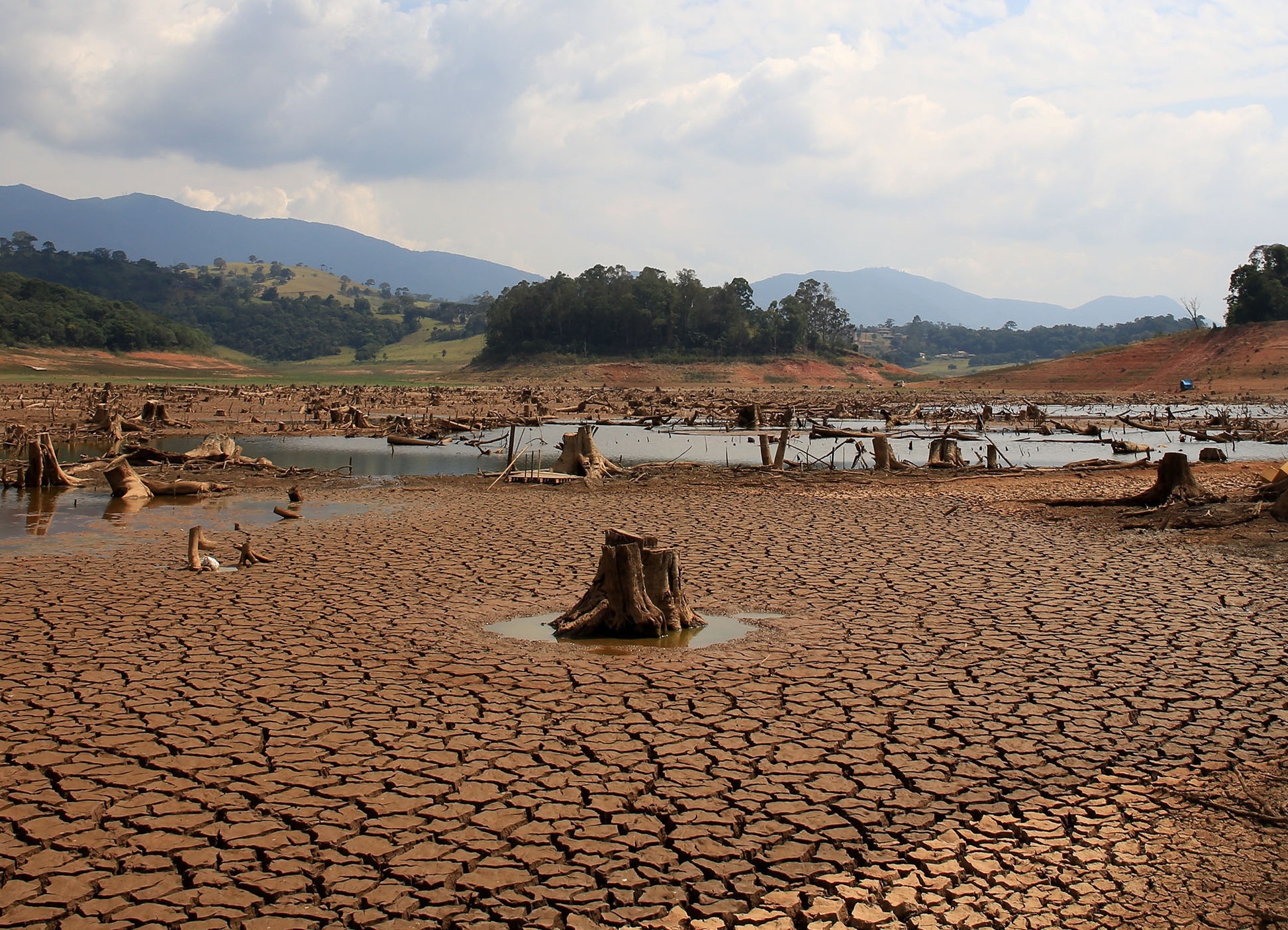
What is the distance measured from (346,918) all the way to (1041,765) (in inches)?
169

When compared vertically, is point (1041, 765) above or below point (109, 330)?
below

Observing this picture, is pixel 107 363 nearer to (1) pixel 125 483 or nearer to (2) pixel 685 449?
(2) pixel 685 449

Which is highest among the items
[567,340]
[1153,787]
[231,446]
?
[567,340]

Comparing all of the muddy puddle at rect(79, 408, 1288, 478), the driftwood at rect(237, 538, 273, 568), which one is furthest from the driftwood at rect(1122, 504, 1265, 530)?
the driftwood at rect(237, 538, 273, 568)

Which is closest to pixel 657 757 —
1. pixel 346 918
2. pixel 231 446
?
pixel 346 918

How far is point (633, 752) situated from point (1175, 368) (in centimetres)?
8147

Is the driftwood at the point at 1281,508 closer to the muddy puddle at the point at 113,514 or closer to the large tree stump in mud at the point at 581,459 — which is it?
the large tree stump in mud at the point at 581,459

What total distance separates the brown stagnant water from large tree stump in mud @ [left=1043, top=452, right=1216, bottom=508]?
32.9 ft

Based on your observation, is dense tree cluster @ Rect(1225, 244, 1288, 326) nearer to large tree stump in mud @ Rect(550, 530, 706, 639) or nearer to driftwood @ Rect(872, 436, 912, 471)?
driftwood @ Rect(872, 436, 912, 471)

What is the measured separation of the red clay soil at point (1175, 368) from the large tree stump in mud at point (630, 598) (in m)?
67.6

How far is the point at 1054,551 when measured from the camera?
1345 centimetres

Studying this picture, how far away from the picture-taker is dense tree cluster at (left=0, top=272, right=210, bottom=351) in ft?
282

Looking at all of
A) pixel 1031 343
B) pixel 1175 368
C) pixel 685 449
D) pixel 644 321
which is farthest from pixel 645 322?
pixel 1031 343

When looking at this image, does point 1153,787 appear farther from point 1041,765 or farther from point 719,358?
point 719,358
